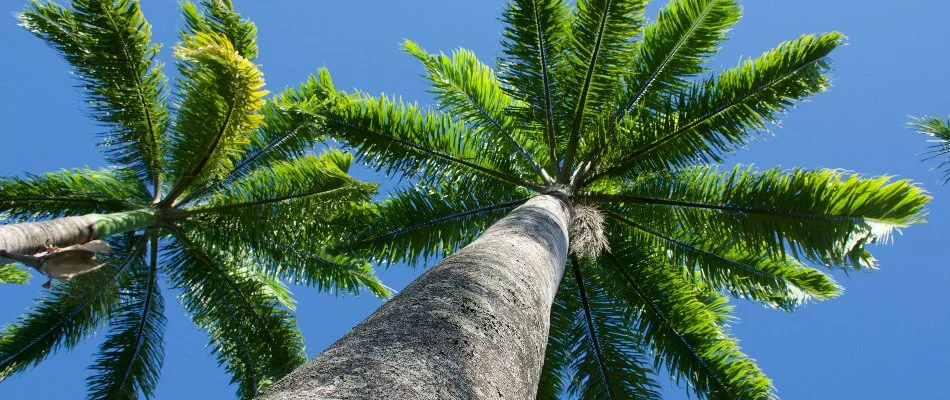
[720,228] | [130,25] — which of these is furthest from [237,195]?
[720,228]

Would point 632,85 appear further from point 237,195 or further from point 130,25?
point 130,25

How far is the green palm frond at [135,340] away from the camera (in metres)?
9.06

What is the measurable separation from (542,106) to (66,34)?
5.54 metres

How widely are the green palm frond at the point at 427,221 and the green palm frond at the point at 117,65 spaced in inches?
110

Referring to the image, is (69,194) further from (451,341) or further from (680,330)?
(451,341)

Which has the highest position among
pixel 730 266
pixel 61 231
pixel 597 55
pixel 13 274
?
pixel 597 55

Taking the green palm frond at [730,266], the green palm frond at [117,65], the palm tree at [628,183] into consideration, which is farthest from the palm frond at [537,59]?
the green palm frond at [117,65]

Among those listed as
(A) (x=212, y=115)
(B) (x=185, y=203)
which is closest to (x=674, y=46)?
(A) (x=212, y=115)

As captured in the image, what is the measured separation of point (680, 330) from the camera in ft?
26.8

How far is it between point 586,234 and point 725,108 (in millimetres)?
2226

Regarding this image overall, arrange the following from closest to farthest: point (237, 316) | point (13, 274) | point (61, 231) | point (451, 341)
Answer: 1. point (451, 341)
2. point (61, 231)
3. point (237, 316)
4. point (13, 274)

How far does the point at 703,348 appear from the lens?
8.05 meters

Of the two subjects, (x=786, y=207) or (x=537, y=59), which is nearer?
(x=786, y=207)

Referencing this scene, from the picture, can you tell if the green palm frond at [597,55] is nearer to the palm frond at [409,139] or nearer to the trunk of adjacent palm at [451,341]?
the palm frond at [409,139]
